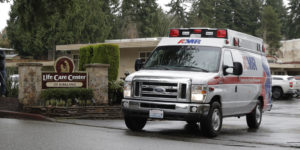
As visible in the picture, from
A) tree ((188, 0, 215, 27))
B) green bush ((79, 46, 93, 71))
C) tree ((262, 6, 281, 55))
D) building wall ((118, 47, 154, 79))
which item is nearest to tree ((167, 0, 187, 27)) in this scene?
tree ((188, 0, 215, 27))

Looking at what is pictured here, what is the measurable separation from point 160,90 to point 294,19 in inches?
3711

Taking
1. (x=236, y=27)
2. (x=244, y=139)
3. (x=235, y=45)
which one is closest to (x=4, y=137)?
(x=244, y=139)

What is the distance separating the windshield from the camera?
1124 centimetres

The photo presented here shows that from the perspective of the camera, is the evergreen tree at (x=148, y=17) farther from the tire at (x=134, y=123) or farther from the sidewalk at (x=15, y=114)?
the tire at (x=134, y=123)

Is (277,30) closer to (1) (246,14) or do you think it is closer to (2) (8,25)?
(1) (246,14)

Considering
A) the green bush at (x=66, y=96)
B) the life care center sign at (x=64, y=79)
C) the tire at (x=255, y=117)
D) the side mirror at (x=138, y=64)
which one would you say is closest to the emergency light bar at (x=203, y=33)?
the side mirror at (x=138, y=64)

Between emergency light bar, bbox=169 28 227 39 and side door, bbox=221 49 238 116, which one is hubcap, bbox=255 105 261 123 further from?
emergency light bar, bbox=169 28 227 39

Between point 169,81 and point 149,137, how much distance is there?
4.34 feet

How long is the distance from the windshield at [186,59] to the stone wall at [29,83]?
442 cm

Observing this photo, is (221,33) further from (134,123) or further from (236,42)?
(134,123)

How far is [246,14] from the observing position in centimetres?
9256

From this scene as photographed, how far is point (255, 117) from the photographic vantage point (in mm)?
13875

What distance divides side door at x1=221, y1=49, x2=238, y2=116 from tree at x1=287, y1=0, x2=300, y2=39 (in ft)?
297

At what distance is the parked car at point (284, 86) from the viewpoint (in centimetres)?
3331
